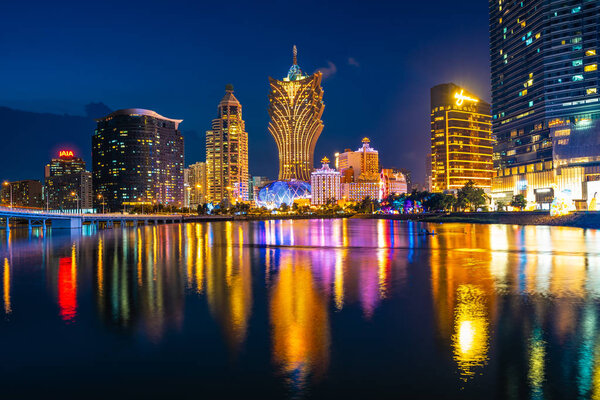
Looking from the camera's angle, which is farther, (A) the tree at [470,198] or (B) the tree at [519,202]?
(A) the tree at [470,198]

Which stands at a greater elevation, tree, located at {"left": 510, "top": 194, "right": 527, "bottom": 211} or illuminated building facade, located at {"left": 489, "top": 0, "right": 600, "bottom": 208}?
illuminated building facade, located at {"left": 489, "top": 0, "right": 600, "bottom": 208}

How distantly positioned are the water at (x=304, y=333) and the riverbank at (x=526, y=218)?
77594 mm

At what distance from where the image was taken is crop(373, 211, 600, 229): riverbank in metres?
102

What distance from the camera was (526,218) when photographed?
119312mm

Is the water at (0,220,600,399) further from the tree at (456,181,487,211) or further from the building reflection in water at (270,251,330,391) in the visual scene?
the tree at (456,181,487,211)

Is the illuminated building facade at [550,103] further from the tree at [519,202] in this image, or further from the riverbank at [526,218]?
the riverbank at [526,218]

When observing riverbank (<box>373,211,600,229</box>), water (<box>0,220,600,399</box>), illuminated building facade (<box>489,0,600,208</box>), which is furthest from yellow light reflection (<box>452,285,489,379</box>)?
A: illuminated building facade (<box>489,0,600,208</box>)

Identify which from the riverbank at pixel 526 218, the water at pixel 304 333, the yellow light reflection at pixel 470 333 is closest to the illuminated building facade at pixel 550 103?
the riverbank at pixel 526 218

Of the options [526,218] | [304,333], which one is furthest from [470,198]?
[304,333]

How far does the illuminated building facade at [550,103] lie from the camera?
141750 millimetres

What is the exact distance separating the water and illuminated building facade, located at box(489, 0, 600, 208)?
122 metres

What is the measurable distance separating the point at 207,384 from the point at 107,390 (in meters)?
2.92

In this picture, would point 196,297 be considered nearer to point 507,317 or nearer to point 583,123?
point 507,317

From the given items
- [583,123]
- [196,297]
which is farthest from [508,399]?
[583,123]
